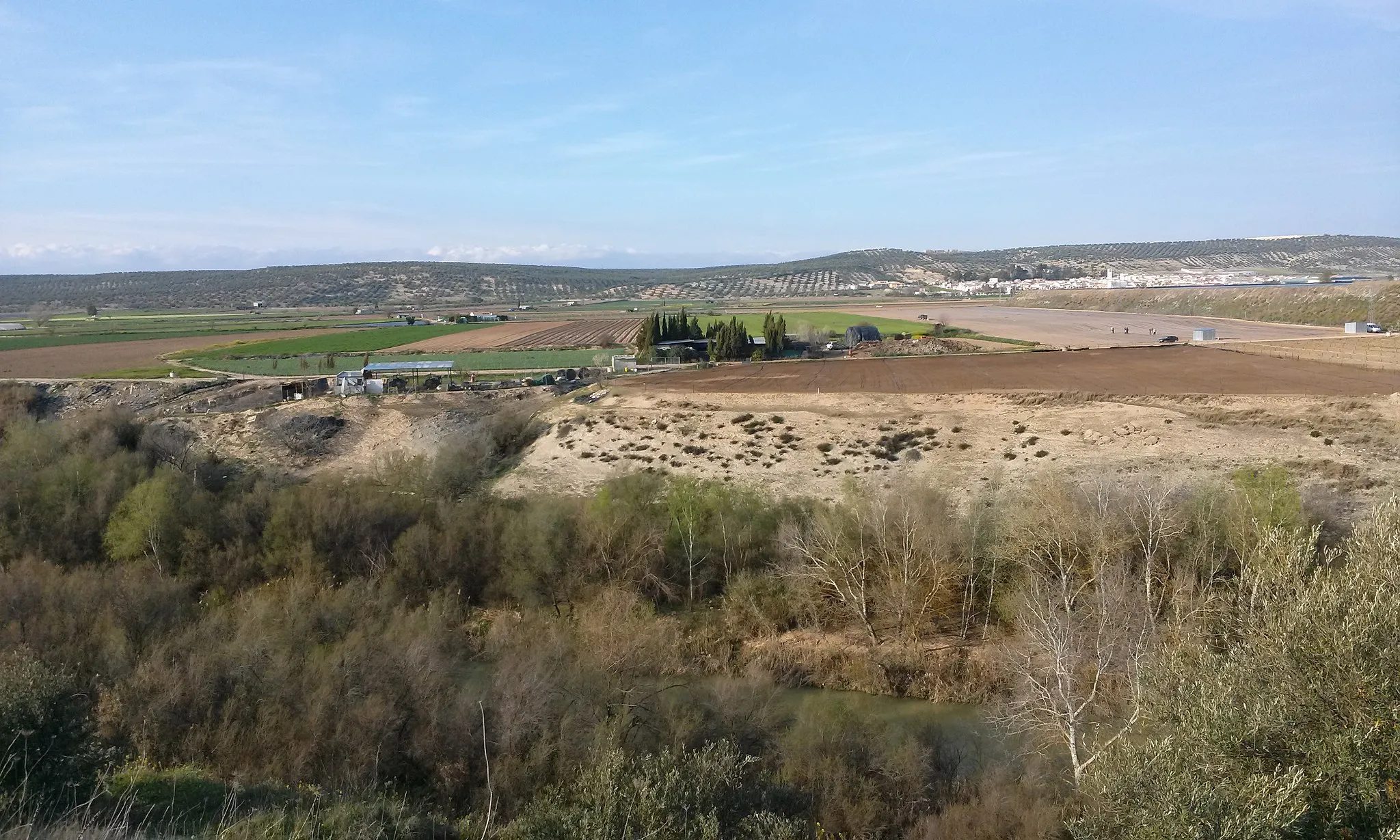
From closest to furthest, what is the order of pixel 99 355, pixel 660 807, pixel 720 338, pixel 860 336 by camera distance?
pixel 660 807 → pixel 720 338 → pixel 860 336 → pixel 99 355

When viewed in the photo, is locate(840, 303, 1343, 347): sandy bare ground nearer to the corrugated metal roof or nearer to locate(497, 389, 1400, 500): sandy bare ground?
locate(497, 389, 1400, 500): sandy bare ground

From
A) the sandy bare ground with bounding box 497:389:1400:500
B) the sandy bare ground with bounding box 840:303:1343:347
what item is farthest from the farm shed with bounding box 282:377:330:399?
the sandy bare ground with bounding box 840:303:1343:347

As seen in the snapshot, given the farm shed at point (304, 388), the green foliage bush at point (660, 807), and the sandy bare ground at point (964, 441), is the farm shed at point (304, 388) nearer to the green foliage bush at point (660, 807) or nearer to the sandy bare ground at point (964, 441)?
the sandy bare ground at point (964, 441)

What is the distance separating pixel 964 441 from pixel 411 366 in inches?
1445

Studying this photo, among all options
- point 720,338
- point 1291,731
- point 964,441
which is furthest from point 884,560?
point 720,338

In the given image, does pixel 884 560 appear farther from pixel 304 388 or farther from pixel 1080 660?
pixel 304 388

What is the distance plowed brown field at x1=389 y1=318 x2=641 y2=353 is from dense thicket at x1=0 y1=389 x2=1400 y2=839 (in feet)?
131

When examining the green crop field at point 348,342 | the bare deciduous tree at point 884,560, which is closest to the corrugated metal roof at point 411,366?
the green crop field at point 348,342

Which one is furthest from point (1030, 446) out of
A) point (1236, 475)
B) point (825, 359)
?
point (825, 359)

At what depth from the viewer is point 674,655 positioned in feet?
66.3

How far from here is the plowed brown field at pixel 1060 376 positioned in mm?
41031

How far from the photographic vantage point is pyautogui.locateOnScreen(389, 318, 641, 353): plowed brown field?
234ft

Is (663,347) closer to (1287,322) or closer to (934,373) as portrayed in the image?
(934,373)

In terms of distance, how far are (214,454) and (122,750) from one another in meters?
26.1
